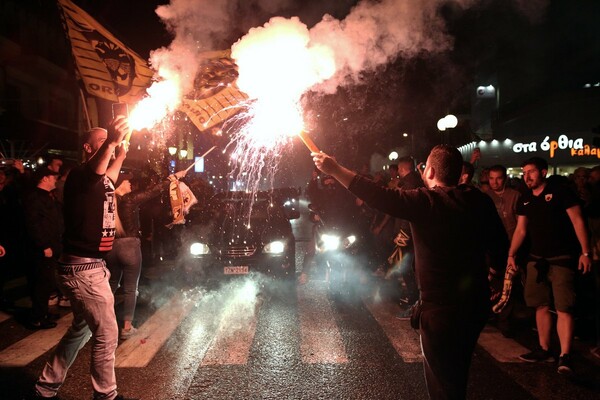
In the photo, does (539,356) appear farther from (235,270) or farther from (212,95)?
(212,95)

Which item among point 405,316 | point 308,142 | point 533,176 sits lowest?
point 405,316

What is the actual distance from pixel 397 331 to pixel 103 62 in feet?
23.7

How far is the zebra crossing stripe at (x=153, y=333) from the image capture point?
4.91 meters

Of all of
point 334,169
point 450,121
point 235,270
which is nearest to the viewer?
point 334,169

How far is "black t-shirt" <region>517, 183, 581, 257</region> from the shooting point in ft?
15.4

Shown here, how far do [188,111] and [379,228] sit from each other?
14.5 feet

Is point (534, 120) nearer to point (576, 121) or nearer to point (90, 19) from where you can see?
point (576, 121)

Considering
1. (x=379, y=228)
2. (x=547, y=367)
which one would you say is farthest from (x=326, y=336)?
(x=379, y=228)

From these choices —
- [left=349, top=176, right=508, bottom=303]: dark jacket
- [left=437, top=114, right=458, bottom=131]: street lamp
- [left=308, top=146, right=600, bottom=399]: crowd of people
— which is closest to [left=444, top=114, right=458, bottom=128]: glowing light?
[left=437, top=114, right=458, bottom=131]: street lamp

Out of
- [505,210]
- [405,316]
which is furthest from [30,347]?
[505,210]

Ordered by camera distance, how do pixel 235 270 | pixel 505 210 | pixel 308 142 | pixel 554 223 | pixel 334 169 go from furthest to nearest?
1. pixel 235 270
2. pixel 505 210
3. pixel 554 223
4. pixel 308 142
5. pixel 334 169

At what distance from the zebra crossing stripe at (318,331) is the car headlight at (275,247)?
85 cm

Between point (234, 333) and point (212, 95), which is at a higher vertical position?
point (212, 95)

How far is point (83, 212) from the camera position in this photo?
12.0 feet
